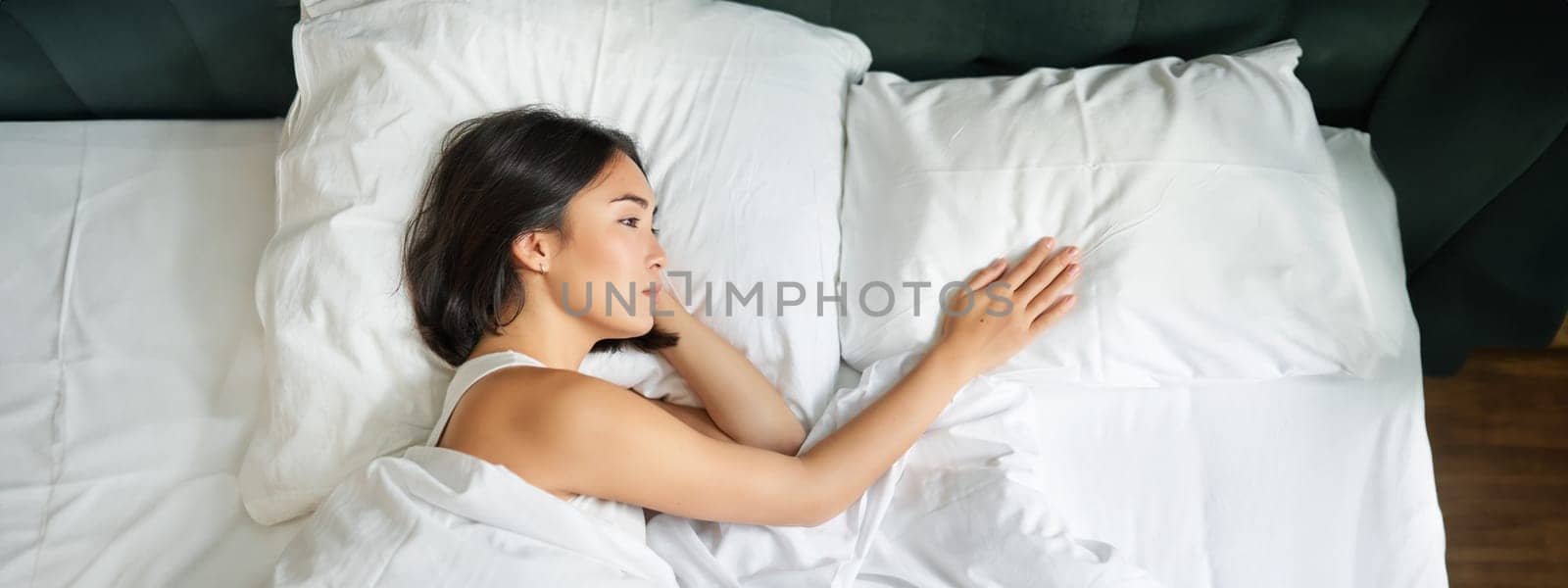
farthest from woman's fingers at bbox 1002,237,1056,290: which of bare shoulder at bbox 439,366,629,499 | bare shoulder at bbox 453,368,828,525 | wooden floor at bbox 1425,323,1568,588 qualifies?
wooden floor at bbox 1425,323,1568,588

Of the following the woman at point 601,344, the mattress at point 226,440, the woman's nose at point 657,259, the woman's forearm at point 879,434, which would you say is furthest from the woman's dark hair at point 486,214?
the woman's forearm at point 879,434

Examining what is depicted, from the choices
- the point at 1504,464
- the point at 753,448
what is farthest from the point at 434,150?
the point at 1504,464

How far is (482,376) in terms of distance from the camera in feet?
3.53

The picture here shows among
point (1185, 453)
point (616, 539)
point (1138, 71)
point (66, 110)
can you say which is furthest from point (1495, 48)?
point (66, 110)

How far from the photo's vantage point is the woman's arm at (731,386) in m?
1.23

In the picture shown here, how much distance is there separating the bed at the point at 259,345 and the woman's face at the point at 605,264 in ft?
1.13

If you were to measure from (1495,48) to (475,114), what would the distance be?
4.16 feet

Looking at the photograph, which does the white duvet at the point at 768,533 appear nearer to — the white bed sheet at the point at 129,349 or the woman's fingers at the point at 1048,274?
the woman's fingers at the point at 1048,274

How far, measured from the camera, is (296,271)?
46.1 inches

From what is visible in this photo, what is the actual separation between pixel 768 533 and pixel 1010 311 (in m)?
0.39

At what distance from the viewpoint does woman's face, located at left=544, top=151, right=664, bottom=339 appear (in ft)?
3.71

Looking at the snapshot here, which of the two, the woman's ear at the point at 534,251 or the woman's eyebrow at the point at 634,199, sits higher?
the woman's eyebrow at the point at 634,199

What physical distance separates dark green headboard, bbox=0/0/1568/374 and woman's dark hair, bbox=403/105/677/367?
44 centimetres

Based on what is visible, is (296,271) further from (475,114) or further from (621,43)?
(621,43)
